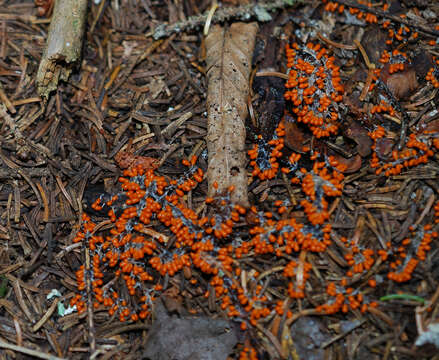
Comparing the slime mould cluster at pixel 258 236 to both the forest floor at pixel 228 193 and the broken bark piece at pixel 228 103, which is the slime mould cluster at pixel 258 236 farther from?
the broken bark piece at pixel 228 103

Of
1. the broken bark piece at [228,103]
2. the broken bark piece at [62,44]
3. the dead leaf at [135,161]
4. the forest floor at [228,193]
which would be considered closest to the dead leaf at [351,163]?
the forest floor at [228,193]

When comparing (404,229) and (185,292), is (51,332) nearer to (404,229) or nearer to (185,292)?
(185,292)

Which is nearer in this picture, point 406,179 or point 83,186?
point 406,179

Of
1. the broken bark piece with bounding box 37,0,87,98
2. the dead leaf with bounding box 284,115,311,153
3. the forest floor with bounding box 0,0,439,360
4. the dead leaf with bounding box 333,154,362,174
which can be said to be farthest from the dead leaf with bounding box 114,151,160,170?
the dead leaf with bounding box 333,154,362,174

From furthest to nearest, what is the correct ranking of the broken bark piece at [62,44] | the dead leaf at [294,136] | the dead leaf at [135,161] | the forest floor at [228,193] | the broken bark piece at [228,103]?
the broken bark piece at [62,44] < the dead leaf at [135,161] < the dead leaf at [294,136] < the broken bark piece at [228,103] < the forest floor at [228,193]

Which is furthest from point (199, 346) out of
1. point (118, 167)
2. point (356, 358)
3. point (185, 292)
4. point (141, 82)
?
point (141, 82)
